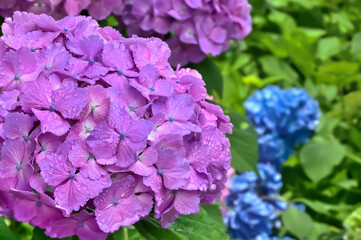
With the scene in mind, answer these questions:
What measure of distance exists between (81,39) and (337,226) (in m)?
1.58

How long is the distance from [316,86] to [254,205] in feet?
2.57

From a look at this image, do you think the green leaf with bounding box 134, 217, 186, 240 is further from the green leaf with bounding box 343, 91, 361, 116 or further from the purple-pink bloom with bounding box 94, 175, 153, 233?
the green leaf with bounding box 343, 91, 361, 116

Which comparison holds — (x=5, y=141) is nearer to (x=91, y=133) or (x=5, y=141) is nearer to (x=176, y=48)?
(x=91, y=133)

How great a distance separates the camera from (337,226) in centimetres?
208

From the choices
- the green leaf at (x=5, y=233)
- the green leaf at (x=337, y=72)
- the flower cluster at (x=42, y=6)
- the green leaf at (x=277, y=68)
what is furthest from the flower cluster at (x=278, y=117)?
the green leaf at (x=5, y=233)

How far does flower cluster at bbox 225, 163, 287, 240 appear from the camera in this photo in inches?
68.6

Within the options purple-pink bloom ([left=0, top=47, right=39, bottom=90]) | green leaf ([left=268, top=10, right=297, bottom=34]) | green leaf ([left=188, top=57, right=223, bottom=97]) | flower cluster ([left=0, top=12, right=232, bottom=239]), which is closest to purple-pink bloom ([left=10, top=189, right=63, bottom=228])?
flower cluster ([left=0, top=12, right=232, bottom=239])

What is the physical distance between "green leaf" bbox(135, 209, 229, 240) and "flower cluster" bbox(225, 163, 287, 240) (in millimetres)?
940

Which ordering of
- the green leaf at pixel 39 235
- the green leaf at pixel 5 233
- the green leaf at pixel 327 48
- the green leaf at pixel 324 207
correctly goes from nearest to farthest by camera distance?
the green leaf at pixel 5 233
the green leaf at pixel 39 235
the green leaf at pixel 324 207
the green leaf at pixel 327 48

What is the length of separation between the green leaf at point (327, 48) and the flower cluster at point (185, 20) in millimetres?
1348

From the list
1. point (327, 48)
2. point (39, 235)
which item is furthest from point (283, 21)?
point (39, 235)

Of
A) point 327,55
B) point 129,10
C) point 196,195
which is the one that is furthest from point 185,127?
point 327,55

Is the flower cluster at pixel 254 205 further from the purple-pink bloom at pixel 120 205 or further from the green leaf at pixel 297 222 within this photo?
the purple-pink bloom at pixel 120 205

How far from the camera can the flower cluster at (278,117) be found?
1.80 metres
